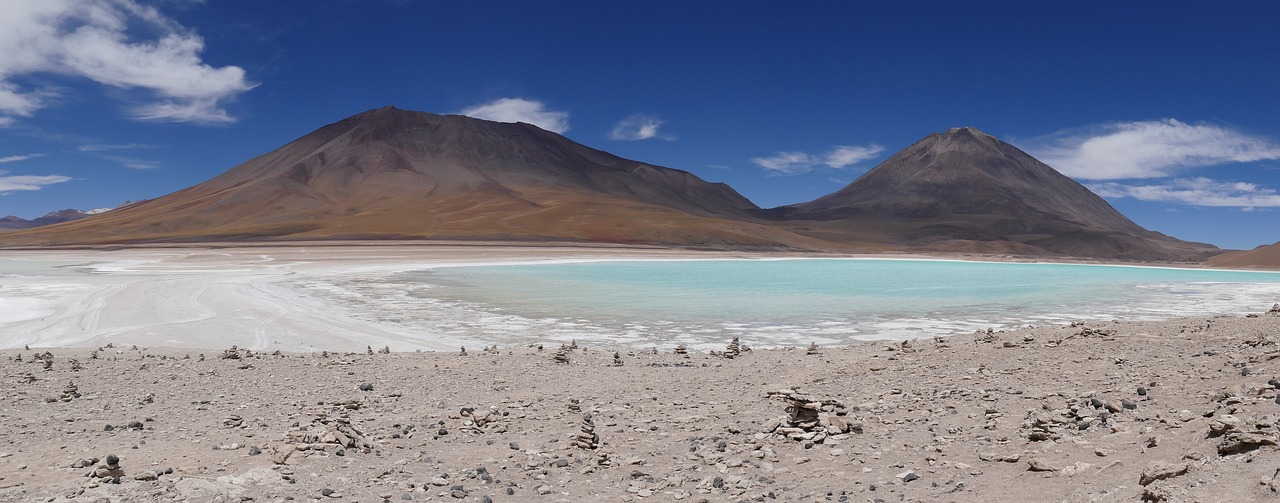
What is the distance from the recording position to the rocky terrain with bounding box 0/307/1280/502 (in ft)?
13.9

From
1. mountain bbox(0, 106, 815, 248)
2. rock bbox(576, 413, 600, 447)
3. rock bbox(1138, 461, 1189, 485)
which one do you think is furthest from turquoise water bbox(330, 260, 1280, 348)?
mountain bbox(0, 106, 815, 248)

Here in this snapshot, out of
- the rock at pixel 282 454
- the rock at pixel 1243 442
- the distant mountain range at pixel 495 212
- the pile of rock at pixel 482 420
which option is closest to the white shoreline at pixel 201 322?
the pile of rock at pixel 482 420

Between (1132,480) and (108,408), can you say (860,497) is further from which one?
(108,408)

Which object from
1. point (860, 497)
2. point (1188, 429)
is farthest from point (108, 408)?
point (1188, 429)

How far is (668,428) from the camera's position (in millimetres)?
5809

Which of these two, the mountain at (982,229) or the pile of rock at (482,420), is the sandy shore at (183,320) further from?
the mountain at (982,229)

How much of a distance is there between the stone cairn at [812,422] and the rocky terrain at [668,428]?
0.7 inches

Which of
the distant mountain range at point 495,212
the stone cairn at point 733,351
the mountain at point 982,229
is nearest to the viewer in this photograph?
the stone cairn at point 733,351

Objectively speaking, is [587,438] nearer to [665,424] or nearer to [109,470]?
[665,424]

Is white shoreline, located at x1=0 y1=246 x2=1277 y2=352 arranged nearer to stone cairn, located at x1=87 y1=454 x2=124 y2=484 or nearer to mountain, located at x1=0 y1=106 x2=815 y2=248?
stone cairn, located at x1=87 y1=454 x2=124 y2=484

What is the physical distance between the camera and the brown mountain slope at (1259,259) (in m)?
58.8

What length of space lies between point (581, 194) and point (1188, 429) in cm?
15728

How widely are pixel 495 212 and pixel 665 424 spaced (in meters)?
124

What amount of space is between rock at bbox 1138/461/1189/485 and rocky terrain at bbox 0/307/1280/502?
13 mm
